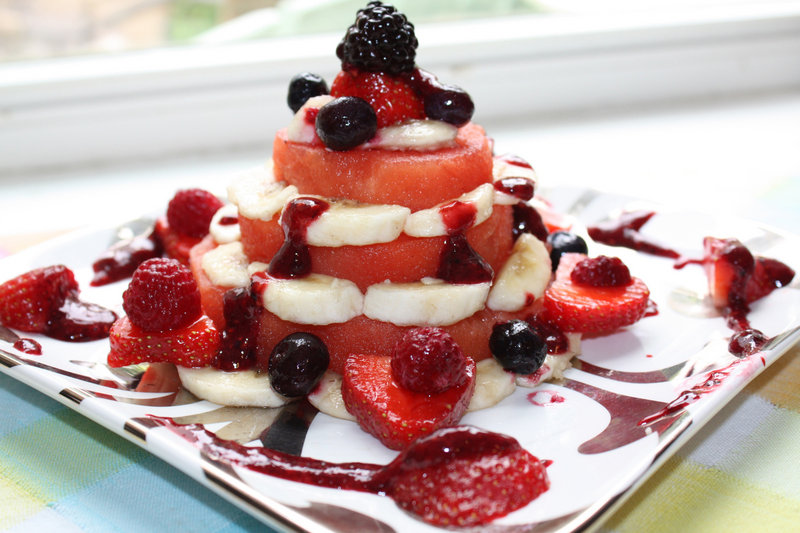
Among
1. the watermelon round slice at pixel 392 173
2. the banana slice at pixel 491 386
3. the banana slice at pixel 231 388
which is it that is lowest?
the banana slice at pixel 491 386

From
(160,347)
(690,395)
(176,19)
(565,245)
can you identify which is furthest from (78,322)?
(176,19)

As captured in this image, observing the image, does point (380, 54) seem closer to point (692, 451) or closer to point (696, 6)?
point (692, 451)

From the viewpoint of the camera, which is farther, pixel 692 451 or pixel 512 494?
pixel 692 451

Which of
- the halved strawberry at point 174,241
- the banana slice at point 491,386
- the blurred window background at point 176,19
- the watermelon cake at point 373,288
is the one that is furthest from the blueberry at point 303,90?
the blurred window background at point 176,19

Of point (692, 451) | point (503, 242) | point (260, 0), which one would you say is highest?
point (260, 0)

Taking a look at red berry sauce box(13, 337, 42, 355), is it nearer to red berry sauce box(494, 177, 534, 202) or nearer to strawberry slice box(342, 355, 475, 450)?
strawberry slice box(342, 355, 475, 450)

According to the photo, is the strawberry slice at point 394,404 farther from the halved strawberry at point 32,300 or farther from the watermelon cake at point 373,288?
the halved strawberry at point 32,300

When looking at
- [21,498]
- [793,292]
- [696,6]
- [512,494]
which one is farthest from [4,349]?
[696,6]
